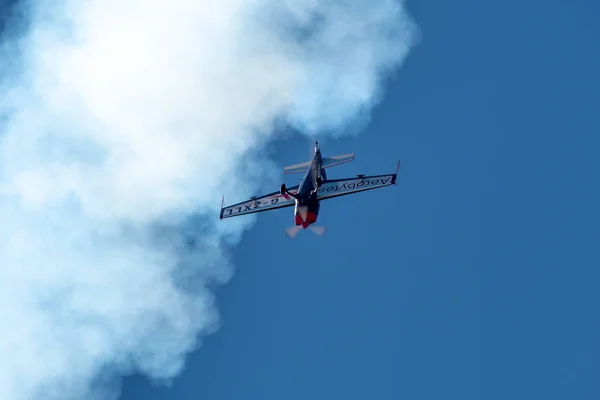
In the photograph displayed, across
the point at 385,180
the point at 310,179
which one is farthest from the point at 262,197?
the point at 385,180

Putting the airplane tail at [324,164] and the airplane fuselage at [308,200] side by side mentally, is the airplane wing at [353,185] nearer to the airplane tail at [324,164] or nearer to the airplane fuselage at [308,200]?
the airplane fuselage at [308,200]

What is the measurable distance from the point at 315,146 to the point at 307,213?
65.8 ft

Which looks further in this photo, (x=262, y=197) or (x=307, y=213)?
(x=262, y=197)

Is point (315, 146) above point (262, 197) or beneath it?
above

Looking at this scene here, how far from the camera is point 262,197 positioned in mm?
138875

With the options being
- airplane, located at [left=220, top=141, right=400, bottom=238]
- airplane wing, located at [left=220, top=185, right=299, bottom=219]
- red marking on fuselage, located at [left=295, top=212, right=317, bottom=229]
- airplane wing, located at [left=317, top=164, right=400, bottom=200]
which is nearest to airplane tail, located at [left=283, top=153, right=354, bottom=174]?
airplane, located at [left=220, top=141, right=400, bottom=238]

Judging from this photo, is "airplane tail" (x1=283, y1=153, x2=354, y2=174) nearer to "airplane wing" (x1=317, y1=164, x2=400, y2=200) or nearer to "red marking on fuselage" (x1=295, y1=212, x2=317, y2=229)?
"airplane wing" (x1=317, y1=164, x2=400, y2=200)

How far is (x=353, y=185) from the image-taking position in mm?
133250

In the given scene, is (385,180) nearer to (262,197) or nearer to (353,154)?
(353,154)

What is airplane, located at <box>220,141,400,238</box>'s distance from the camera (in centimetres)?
13012

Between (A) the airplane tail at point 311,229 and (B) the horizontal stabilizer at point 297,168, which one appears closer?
(A) the airplane tail at point 311,229

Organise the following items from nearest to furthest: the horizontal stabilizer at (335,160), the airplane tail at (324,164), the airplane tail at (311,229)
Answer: the airplane tail at (311,229) < the horizontal stabilizer at (335,160) < the airplane tail at (324,164)

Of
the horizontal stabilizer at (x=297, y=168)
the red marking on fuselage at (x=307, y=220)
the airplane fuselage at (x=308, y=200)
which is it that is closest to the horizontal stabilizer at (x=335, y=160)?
the horizontal stabilizer at (x=297, y=168)

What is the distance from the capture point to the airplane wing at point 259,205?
134625mm
